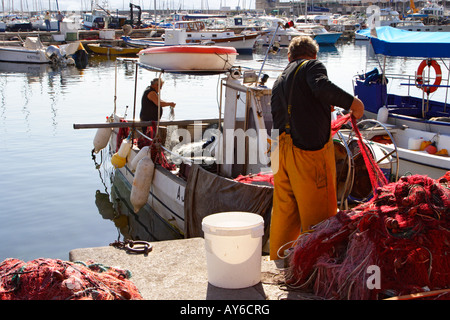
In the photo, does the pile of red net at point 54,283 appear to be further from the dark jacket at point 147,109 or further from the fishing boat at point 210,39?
the fishing boat at point 210,39

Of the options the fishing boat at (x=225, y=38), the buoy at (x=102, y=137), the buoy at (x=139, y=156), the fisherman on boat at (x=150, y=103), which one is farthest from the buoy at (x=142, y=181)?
the fishing boat at (x=225, y=38)

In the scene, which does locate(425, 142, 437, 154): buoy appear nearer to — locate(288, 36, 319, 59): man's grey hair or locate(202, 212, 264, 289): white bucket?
locate(288, 36, 319, 59): man's grey hair

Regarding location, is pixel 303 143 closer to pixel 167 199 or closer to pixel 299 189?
pixel 299 189

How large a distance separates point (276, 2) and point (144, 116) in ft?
457

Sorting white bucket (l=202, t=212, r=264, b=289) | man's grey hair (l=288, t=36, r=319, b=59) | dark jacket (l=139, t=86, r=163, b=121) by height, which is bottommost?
white bucket (l=202, t=212, r=264, b=289)

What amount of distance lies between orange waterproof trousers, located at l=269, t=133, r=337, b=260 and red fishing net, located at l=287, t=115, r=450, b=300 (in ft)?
1.72

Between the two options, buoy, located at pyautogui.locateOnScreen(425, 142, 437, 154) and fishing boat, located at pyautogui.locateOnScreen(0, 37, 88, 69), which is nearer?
buoy, located at pyautogui.locateOnScreen(425, 142, 437, 154)

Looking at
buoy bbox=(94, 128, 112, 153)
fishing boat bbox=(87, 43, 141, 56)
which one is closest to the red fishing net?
buoy bbox=(94, 128, 112, 153)

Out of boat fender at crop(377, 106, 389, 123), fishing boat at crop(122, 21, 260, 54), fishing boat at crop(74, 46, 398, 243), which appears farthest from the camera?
fishing boat at crop(122, 21, 260, 54)

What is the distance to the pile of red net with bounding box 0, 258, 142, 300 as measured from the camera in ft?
11.0

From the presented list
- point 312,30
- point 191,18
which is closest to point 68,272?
point 312,30

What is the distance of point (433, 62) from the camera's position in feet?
44.4
